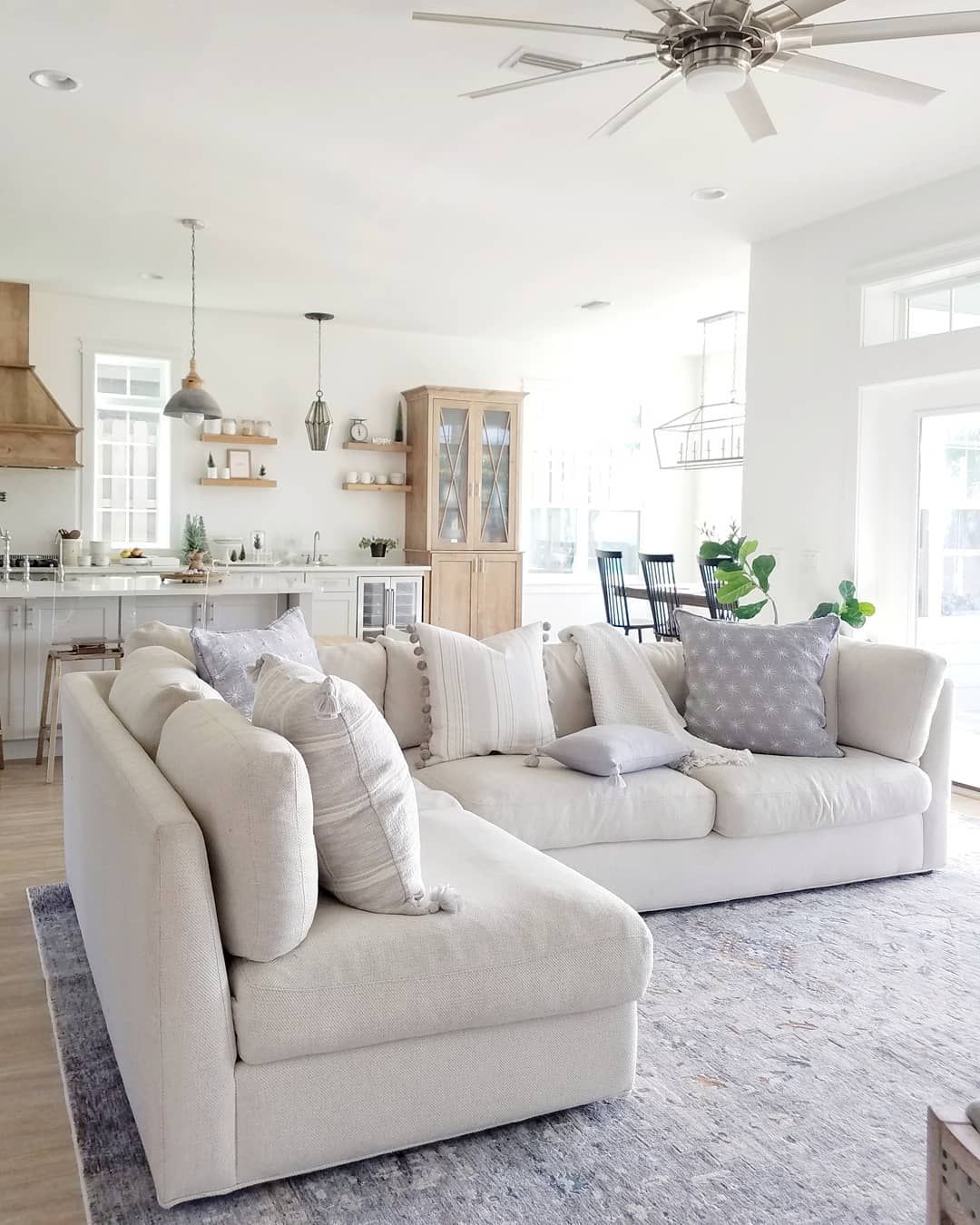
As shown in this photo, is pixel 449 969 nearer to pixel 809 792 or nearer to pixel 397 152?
pixel 809 792

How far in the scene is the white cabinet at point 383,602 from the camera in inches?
307

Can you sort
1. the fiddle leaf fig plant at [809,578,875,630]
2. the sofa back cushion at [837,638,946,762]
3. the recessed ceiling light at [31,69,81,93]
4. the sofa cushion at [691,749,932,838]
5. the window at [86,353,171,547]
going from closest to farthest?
the sofa cushion at [691,749,932,838] → the sofa back cushion at [837,638,946,762] → the recessed ceiling light at [31,69,81,93] → the fiddle leaf fig plant at [809,578,875,630] → the window at [86,353,171,547]

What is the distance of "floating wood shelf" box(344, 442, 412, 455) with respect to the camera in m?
8.32

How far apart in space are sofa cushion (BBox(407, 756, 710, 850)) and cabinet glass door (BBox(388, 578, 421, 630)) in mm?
4678

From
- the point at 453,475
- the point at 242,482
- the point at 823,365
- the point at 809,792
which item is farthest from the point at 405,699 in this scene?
the point at 453,475

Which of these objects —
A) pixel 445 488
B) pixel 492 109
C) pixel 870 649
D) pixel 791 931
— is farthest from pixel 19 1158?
pixel 445 488

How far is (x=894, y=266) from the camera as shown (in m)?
5.06

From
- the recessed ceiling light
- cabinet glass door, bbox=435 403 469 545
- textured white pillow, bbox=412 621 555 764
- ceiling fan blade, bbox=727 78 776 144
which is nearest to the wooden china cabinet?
cabinet glass door, bbox=435 403 469 545

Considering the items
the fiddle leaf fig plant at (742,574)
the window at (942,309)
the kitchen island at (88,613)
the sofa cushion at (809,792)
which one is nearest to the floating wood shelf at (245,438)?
the kitchen island at (88,613)

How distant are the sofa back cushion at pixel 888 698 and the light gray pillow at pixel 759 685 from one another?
0.12 m

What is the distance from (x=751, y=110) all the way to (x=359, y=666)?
6.89 ft

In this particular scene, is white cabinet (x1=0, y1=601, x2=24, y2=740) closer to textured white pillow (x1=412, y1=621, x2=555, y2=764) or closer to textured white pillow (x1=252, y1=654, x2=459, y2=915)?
textured white pillow (x1=412, y1=621, x2=555, y2=764)

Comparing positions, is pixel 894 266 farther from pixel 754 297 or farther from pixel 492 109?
pixel 492 109

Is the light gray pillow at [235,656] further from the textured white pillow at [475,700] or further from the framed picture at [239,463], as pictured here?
the framed picture at [239,463]
